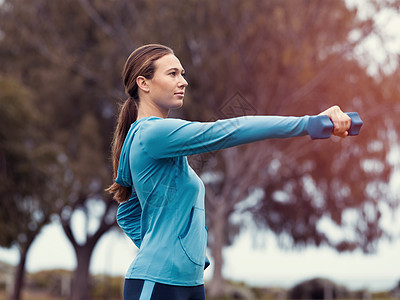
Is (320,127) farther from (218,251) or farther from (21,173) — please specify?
(218,251)

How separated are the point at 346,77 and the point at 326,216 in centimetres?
584

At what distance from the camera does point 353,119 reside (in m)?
1.88

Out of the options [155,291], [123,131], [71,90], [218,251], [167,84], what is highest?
[71,90]

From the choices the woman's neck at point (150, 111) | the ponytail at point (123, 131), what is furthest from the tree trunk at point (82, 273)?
the woman's neck at point (150, 111)

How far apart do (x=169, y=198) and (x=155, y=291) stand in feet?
1.08

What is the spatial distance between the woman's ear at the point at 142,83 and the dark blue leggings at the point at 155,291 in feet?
2.42

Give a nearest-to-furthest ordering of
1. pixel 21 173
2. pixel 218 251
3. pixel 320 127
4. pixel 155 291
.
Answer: pixel 320 127, pixel 155 291, pixel 21 173, pixel 218 251

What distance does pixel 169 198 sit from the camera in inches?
86.1

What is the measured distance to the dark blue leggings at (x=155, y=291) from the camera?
2125mm

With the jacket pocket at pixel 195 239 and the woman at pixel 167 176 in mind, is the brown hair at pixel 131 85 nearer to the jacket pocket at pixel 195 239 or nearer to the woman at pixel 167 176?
the woman at pixel 167 176

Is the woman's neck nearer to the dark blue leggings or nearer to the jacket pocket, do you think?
the jacket pocket

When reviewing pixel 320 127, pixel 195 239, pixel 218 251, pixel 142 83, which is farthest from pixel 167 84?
pixel 218 251

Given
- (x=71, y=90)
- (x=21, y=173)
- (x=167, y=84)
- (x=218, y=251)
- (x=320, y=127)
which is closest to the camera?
(x=320, y=127)

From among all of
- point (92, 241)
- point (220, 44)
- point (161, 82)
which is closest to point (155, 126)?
point (161, 82)
